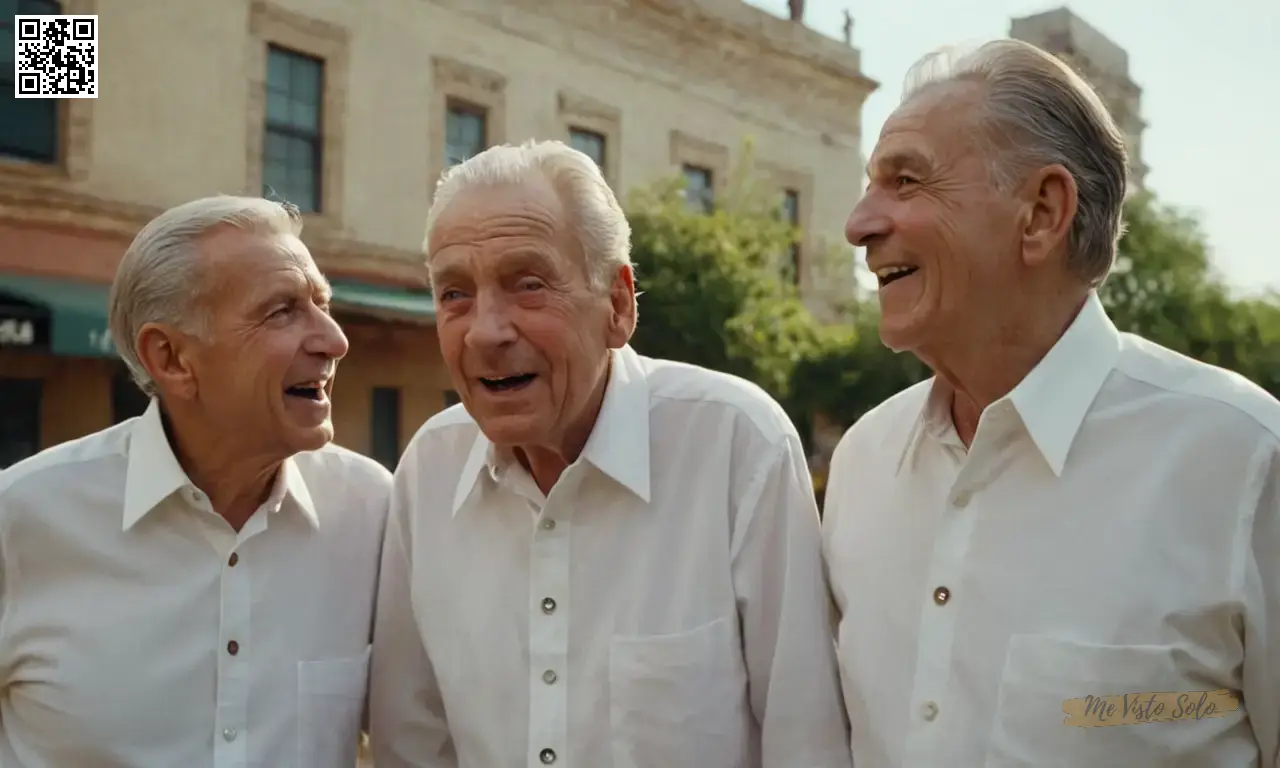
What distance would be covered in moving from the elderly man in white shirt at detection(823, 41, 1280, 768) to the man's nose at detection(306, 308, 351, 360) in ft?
4.04

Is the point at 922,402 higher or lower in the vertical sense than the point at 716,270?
lower

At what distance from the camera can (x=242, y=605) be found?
2.42 meters

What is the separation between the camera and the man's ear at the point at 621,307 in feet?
7.73

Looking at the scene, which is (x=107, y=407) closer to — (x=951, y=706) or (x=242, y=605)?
(x=242, y=605)

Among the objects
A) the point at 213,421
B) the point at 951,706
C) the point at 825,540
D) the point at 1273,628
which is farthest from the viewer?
the point at 213,421

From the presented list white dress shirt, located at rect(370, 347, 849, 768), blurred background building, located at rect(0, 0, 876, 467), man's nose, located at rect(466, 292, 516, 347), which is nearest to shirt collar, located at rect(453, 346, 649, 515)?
white dress shirt, located at rect(370, 347, 849, 768)

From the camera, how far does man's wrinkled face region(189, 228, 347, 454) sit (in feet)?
8.13

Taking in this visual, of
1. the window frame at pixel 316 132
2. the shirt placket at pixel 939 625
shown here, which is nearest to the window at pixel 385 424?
the window frame at pixel 316 132

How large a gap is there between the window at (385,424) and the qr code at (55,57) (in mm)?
4623

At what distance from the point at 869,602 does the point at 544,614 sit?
0.65 metres

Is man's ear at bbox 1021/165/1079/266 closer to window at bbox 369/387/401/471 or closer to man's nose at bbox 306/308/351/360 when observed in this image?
man's nose at bbox 306/308/351/360

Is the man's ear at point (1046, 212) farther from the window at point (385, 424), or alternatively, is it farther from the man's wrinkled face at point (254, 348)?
the window at point (385, 424)

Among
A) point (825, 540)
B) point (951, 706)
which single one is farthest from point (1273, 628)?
point (825, 540)

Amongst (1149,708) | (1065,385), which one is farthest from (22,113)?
(1149,708)
